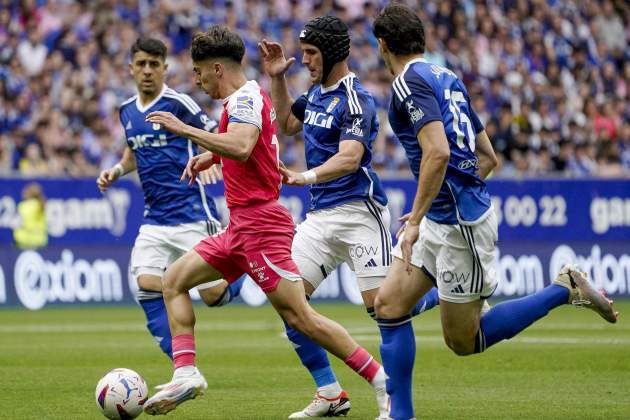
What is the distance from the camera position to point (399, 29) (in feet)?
27.0

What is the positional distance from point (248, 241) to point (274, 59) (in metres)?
2.08

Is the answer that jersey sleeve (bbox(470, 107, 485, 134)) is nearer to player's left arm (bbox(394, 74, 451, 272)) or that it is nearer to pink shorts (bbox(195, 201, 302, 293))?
player's left arm (bbox(394, 74, 451, 272))

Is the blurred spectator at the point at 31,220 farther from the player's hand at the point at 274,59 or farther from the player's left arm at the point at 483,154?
the player's left arm at the point at 483,154

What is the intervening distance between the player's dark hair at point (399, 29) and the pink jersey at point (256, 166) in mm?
1035

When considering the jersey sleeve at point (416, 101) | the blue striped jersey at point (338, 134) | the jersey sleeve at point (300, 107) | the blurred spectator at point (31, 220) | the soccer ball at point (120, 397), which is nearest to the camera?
the jersey sleeve at point (416, 101)

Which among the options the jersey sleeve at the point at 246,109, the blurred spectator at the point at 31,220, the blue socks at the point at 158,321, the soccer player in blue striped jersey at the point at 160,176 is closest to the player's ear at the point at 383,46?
the jersey sleeve at the point at 246,109

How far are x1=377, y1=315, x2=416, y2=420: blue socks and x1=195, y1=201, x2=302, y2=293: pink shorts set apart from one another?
80 centimetres

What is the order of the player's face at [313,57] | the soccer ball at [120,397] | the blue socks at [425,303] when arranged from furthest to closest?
the blue socks at [425,303] < the player's face at [313,57] < the soccer ball at [120,397]

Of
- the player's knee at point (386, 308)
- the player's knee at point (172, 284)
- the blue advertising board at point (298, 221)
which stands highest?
the player's knee at point (172, 284)

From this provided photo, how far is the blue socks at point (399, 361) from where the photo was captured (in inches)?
324

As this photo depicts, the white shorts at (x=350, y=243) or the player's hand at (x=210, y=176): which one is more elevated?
the player's hand at (x=210, y=176)

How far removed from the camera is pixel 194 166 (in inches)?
357

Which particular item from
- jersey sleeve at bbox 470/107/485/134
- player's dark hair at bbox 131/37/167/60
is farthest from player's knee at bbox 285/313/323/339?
player's dark hair at bbox 131/37/167/60

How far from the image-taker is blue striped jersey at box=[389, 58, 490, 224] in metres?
8.19
